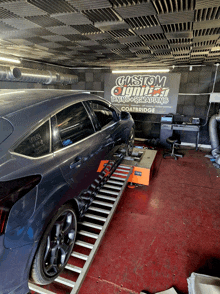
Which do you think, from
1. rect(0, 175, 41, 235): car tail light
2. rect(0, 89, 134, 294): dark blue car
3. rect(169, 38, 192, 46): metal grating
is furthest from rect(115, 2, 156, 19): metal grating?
rect(0, 175, 41, 235): car tail light

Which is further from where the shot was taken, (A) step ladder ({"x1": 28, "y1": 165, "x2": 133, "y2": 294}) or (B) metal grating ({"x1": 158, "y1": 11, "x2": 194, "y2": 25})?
(B) metal grating ({"x1": 158, "y1": 11, "x2": 194, "y2": 25})

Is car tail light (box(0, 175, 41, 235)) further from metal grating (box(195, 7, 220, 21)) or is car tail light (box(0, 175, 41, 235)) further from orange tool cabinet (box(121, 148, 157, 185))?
orange tool cabinet (box(121, 148, 157, 185))

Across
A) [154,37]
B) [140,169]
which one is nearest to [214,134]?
[140,169]

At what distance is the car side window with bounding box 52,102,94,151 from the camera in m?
1.65

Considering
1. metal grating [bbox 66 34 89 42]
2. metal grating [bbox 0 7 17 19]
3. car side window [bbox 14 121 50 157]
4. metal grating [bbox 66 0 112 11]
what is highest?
metal grating [bbox 66 34 89 42]

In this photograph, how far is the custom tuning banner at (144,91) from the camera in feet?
20.2

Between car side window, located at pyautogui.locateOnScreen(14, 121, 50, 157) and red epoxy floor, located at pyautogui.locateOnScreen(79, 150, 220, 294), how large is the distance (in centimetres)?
140

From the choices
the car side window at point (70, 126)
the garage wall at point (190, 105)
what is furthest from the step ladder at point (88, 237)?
the garage wall at point (190, 105)

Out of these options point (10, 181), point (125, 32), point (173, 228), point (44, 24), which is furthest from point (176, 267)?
point (44, 24)

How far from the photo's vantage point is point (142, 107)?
6.63 m

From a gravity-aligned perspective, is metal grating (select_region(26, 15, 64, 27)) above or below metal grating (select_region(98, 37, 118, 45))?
below

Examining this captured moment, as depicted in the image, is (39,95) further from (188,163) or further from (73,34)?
A: (188,163)

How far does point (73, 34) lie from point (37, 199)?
8.53 ft

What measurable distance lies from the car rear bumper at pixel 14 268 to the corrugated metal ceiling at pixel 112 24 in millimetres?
2138
